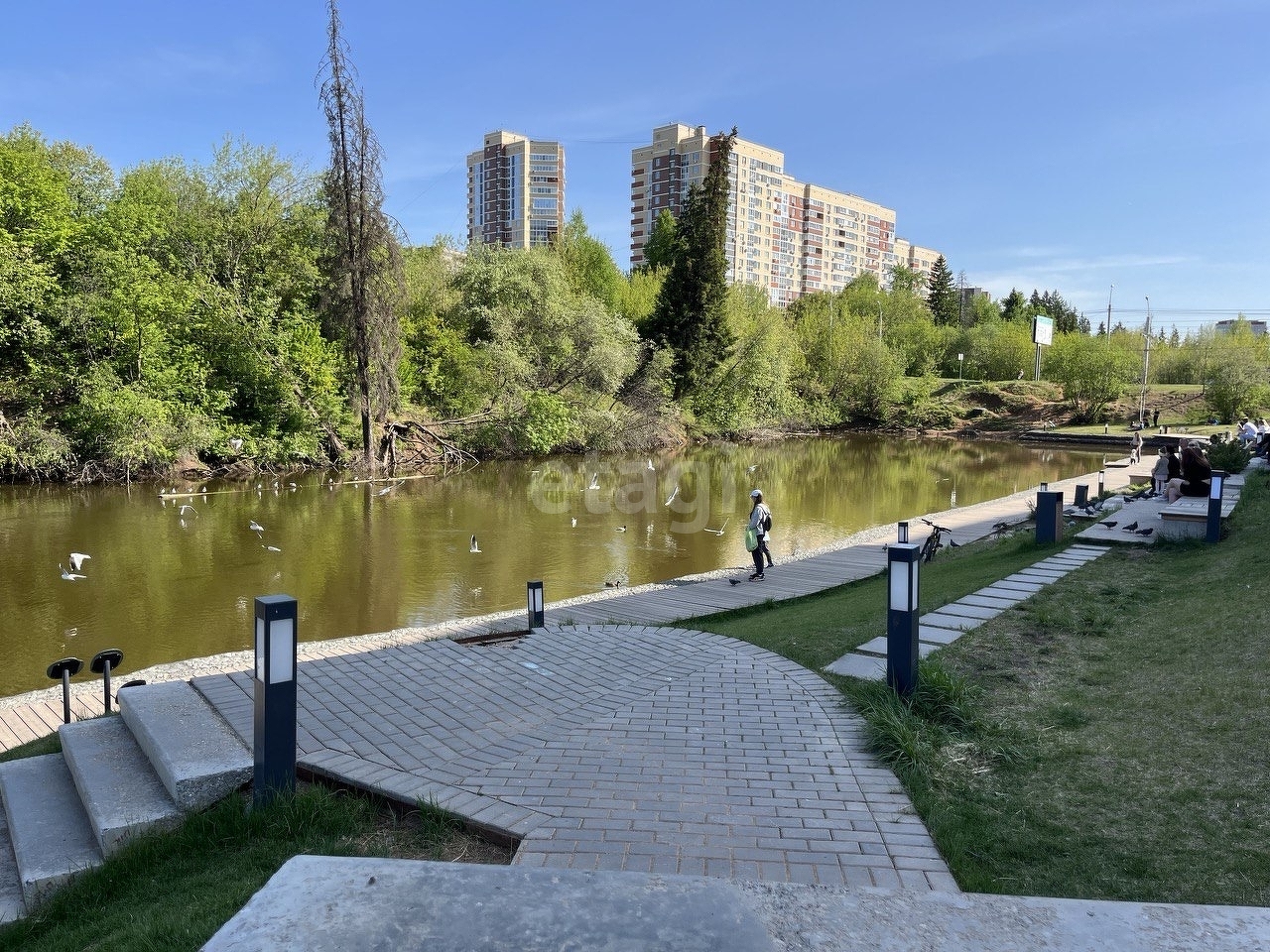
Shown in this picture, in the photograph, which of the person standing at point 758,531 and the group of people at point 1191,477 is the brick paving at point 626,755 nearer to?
the person standing at point 758,531

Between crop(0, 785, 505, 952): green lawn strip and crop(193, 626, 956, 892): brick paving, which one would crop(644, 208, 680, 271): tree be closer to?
crop(193, 626, 956, 892): brick paving

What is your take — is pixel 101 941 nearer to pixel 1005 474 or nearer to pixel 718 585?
pixel 718 585

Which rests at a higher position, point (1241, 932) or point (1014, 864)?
point (1241, 932)

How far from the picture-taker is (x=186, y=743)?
4.74 m

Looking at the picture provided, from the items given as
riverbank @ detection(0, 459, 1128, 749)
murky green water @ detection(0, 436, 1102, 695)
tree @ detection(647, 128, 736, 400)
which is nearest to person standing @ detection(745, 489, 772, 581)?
riverbank @ detection(0, 459, 1128, 749)

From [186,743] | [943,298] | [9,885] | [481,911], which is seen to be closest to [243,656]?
[186,743]

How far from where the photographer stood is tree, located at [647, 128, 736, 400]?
4550 centimetres

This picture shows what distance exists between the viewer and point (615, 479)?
30.5 meters

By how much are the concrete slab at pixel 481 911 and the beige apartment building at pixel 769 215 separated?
95.2 meters

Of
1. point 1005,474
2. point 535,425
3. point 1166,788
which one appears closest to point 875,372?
point 1005,474

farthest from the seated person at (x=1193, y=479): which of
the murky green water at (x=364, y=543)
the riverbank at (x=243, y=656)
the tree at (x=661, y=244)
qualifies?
the tree at (x=661, y=244)

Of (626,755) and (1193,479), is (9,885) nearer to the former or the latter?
(626,755)

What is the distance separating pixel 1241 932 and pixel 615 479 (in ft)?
93.4

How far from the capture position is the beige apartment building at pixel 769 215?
103 metres
